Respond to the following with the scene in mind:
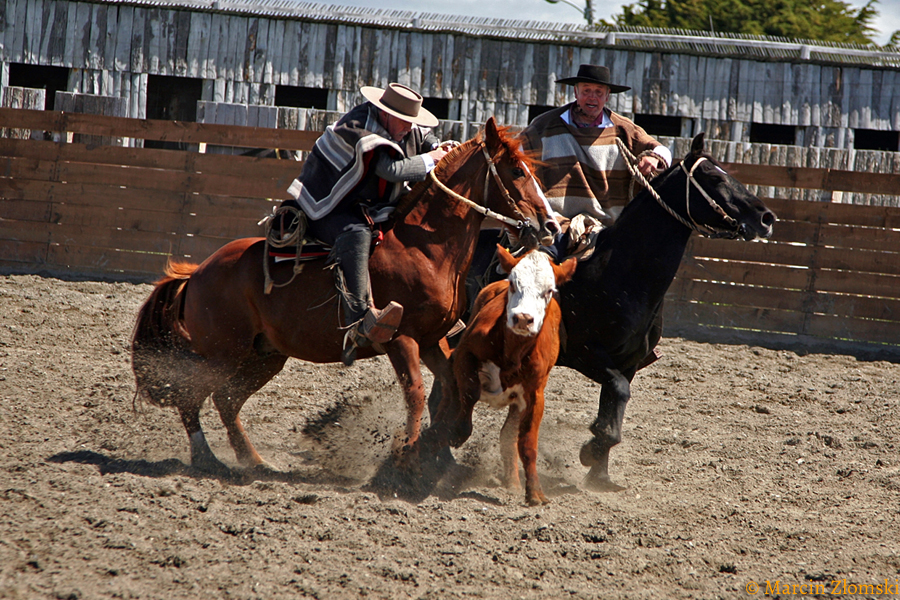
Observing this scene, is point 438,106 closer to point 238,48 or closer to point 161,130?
point 238,48

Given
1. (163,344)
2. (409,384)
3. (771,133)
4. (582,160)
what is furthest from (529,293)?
(771,133)

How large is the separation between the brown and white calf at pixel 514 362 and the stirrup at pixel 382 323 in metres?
0.41

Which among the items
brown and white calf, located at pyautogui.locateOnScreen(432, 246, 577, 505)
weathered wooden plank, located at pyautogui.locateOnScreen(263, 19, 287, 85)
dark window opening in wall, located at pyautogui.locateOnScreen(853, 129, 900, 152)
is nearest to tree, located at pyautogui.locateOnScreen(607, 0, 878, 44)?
dark window opening in wall, located at pyautogui.locateOnScreen(853, 129, 900, 152)

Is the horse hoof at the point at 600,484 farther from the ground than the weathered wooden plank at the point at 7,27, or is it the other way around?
the weathered wooden plank at the point at 7,27

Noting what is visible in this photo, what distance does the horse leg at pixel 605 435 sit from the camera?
4188 mm

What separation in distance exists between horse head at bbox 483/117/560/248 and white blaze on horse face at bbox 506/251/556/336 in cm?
19

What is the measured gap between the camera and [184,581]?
102 inches

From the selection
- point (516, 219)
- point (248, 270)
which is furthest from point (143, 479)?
point (516, 219)

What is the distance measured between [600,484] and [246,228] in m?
5.74

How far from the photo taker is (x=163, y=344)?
447cm

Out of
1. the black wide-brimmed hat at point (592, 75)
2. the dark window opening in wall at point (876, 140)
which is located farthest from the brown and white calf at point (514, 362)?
the dark window opening in wall at point (876, 140)

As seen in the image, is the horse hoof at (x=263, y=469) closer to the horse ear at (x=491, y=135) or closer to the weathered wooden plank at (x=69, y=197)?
the horse ear at (x=491, y=135)

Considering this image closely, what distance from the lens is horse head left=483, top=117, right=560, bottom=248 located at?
3.92 metres

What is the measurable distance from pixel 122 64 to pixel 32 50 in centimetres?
128
